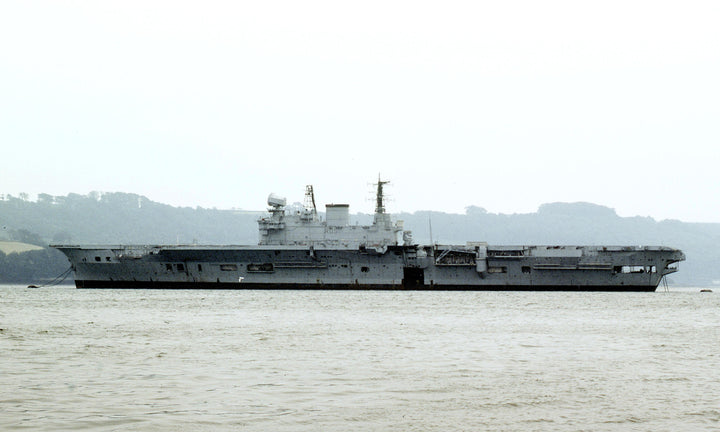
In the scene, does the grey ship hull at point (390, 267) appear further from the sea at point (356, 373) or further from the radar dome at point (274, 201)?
the sea at point (356, 373)

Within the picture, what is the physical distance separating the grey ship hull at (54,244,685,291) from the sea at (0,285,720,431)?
21124mm

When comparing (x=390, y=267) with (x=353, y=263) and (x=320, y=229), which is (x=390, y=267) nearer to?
(x=353, y=263)

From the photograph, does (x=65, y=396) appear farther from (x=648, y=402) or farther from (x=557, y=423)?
(x=648, y=402)

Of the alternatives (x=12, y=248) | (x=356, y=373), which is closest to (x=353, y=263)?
(x=356, y=373)

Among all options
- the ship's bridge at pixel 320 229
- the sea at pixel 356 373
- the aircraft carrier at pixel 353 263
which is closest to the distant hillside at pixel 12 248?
the aircraft carrier at pixel 353 263

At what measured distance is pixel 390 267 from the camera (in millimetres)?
49875

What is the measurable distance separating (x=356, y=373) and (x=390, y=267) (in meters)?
35.2

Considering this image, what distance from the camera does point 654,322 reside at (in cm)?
2733

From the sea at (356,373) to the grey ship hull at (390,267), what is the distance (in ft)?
69.3

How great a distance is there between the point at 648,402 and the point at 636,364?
4.24 m

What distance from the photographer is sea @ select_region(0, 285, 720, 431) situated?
10875 mm

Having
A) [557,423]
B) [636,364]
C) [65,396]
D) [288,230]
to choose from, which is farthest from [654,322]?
[288,230]

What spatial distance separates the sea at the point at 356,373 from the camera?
10875mm

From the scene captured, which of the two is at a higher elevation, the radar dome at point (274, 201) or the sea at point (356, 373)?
the radar dome at point (274, 201)
